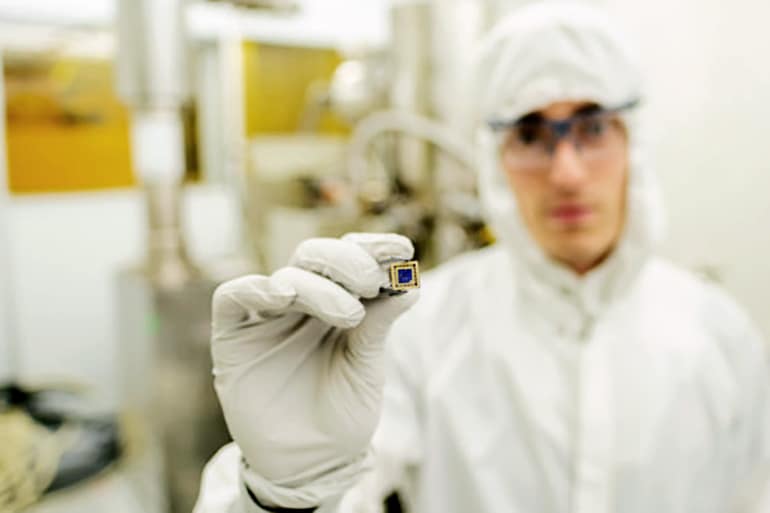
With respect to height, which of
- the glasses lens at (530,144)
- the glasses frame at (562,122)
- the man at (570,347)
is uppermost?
the glasses frame at (562,122)

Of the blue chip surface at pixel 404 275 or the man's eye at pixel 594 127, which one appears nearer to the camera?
the blue chip surface at pixel 404 275

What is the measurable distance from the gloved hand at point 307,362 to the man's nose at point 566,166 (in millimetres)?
485

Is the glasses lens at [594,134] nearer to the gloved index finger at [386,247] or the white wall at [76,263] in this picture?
the gloved index finger at [386,247]

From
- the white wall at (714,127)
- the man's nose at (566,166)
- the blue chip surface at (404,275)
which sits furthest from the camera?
the white wall at (714,127)

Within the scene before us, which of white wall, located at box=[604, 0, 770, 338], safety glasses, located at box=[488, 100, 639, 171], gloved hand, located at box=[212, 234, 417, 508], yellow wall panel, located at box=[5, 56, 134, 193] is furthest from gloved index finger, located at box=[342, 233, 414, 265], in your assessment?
yellow wall panel, located at box=[5, 56, 134, 193]

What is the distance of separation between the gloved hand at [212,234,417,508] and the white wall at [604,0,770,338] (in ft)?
4.03

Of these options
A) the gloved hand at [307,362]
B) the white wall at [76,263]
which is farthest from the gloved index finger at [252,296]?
the white wall at [76,263]

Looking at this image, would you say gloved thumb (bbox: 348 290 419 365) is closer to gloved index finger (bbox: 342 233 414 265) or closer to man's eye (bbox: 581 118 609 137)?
gloved index finger (bbox: 342 233 414 265)

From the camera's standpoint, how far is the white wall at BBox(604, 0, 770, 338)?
1361 mm

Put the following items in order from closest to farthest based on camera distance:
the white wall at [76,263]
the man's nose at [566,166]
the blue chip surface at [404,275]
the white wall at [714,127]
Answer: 1. the blue chip surface at [404,275]
2. the man's nose at [566,166]
3. the white wall at [714,127]
4. the white wall at [76,263]

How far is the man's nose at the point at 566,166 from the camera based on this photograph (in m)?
0.85

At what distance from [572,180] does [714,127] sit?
2.54 ft

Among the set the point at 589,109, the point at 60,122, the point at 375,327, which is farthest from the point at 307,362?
the point at 60,122

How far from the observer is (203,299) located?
3.60ft
